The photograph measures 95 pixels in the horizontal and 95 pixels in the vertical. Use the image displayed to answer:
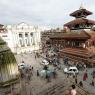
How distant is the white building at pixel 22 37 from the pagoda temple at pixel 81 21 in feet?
72.2

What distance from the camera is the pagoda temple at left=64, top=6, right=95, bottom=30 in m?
30.3

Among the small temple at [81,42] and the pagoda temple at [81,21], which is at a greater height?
the pagoda temple at [81,21]

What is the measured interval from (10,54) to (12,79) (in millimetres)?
438

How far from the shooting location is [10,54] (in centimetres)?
255

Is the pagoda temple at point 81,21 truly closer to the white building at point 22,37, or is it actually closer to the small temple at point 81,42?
the small temple at point 81,42

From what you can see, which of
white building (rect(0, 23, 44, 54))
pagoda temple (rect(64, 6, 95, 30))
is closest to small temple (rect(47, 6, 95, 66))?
pagoda temple (rect(64, 6, 95, 30))

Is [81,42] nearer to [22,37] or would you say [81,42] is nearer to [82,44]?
[82,44]

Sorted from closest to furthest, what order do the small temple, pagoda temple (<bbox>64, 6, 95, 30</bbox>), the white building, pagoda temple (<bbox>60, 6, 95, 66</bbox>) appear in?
pagoda temple (<bbox>60, 6, 95, 66</bbox>)
the small temple
pagoda temple (<bbox>64, 6, 95, 30</bbox>)
the white building

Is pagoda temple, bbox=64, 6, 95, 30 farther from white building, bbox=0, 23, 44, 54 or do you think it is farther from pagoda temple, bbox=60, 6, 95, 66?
white building, bbox=0, 23, 44, 54

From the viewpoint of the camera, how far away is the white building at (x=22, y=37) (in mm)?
47219

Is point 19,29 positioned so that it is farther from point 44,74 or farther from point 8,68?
point 8,68

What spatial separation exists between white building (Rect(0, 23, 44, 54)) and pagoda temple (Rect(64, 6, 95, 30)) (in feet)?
72.2

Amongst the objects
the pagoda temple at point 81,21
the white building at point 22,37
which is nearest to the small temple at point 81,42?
the pagoda temple at point 81,21

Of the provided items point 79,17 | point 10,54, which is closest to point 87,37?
point 79,17
